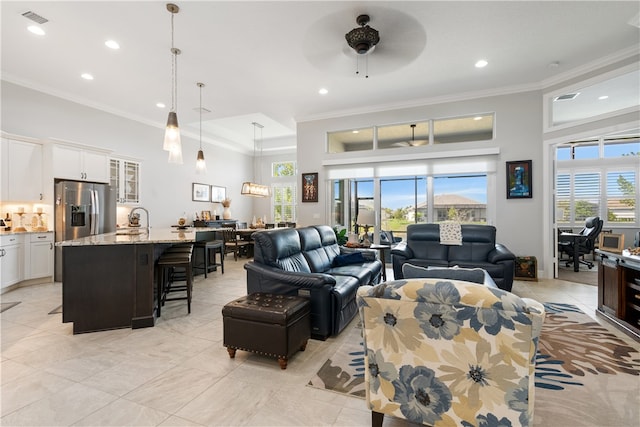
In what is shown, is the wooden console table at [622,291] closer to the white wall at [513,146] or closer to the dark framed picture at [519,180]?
the white wall at [513,146]

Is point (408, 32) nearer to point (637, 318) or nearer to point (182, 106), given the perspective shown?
point (637, 318)

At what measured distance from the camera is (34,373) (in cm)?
222

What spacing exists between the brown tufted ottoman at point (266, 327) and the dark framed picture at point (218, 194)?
22.8ft

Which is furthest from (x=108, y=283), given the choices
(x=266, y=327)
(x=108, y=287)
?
(x=266, y=327)

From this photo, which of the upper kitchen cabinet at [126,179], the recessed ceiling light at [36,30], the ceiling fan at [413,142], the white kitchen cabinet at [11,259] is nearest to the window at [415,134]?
the ceiling fan at [413,142]

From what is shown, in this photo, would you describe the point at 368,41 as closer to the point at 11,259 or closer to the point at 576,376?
the point at 576,376

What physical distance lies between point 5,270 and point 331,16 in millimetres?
5725

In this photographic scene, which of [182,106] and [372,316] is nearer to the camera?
[372,316]

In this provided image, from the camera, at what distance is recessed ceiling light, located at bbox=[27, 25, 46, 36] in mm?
3465

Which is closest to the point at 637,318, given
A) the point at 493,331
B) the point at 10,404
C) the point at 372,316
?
the point at 493,331

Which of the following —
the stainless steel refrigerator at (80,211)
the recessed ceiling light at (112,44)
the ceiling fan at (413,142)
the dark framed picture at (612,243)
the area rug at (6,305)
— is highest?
the recessed ceiling light at (112,44)

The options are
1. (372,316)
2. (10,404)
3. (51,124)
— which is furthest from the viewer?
(51,124)

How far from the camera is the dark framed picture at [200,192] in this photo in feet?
26.7

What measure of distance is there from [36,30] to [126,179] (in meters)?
3.31
